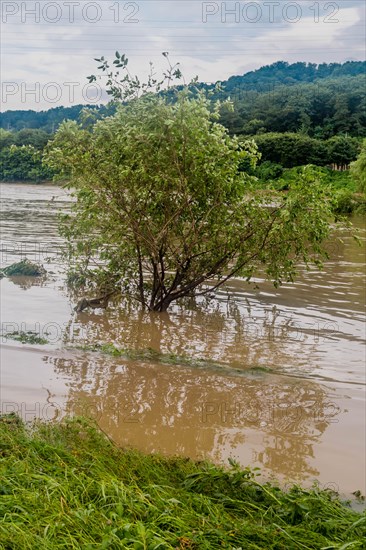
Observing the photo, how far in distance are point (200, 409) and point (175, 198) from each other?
581 cm

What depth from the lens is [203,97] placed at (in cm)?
1302

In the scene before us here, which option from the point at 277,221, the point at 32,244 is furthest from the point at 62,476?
the point at 32,244

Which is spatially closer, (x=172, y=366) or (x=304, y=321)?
(x=172, y=366)

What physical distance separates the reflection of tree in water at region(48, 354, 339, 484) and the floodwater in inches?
0.7

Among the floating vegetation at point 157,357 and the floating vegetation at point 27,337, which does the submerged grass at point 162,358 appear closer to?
the floating vegetation at point 157,357

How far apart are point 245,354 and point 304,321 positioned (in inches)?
121

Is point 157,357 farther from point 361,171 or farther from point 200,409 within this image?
point 361,171

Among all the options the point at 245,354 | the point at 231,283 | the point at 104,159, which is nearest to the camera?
the point at 245,354

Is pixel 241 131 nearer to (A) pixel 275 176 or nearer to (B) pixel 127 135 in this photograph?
(A) pixel 275 176

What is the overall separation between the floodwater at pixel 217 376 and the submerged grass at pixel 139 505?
1205mm

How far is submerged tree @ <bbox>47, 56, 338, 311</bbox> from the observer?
13.1 meters

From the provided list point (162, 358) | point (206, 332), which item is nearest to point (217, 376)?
point (162, 358)

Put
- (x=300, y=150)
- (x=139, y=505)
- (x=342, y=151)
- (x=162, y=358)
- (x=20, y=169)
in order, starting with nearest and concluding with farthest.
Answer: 1. (x=139, y=505)
2. (x=162, y=358)
3. (x=300, y=150)
4. (x=342, y=151)
5. (x=20, y=169)

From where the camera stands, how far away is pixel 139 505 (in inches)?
197
